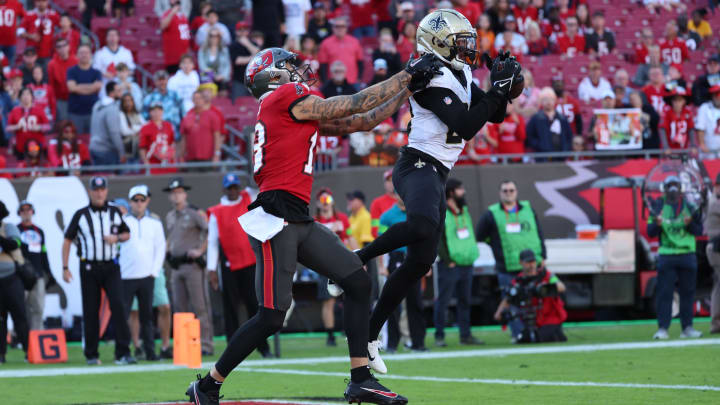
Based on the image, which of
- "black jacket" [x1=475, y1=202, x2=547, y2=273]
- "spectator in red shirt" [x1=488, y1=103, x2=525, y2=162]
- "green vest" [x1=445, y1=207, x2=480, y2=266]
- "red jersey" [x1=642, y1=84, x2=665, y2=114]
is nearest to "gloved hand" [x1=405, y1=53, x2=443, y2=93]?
"green vest" [x1=445, y1=207, x2=480, y2=266]

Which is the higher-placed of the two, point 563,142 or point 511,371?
point 563,142

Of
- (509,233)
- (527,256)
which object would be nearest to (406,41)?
(509,233)

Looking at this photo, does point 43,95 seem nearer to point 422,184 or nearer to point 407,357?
point 407,357

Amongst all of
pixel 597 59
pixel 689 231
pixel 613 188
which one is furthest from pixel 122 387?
pixel 597 59

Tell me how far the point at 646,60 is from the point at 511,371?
11.8m

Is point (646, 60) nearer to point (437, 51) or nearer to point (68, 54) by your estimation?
point (68, 54)

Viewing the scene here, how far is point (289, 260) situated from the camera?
689cm

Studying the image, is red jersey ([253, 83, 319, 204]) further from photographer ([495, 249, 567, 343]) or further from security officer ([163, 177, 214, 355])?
photographer ([495, 249, 567, 343])

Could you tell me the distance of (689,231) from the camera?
1415 centimetres

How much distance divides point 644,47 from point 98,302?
1211 cm

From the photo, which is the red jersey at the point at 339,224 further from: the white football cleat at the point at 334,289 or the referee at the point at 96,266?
the white football cleat at the point at 334,289

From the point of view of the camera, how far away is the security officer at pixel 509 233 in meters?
14.4

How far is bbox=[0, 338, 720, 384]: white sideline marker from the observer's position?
1179 cm

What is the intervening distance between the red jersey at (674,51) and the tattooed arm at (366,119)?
15.2 meters
